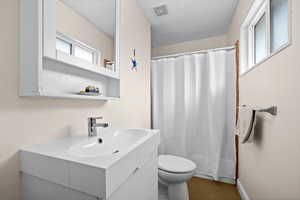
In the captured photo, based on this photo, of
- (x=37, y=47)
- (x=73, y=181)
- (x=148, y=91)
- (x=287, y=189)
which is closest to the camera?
(x=73, y=181)

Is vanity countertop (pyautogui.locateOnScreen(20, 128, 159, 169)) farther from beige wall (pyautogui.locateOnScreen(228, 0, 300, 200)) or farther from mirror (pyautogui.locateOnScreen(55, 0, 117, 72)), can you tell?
beige wall (pyautogui.locateOnScreen(228, 0, 300, 200))

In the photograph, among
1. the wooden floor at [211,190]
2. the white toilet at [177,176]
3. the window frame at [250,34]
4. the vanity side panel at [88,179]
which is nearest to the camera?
the vanity side panel at [88,179]

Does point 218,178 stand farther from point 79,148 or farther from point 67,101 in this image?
point 67,101

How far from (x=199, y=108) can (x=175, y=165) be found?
2.97ft

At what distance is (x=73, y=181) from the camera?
1.78 ft

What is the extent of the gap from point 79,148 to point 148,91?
1.39m

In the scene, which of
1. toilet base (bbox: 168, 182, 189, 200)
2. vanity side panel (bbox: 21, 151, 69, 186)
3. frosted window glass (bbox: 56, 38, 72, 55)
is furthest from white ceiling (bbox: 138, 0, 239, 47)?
toilet base (bbox: 168, 182, 189, 200)

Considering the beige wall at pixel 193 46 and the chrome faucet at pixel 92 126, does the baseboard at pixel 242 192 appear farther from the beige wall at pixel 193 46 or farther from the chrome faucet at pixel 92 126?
the beige wall at pixel 193 46

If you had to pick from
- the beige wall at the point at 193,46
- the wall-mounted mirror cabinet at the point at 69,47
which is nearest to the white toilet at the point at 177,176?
the wall-mounted mirror cabinet at the point at 69,47

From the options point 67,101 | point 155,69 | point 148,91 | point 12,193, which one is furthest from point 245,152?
point 12,193

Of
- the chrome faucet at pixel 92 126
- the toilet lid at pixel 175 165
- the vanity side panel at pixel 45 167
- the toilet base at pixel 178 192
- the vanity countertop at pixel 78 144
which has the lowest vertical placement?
the toilet base at pixel 178 192

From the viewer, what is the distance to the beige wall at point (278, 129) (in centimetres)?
71

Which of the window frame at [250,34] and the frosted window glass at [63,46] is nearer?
the frosted window glass at [63,46]

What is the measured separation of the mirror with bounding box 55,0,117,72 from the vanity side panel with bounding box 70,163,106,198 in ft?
1.92
